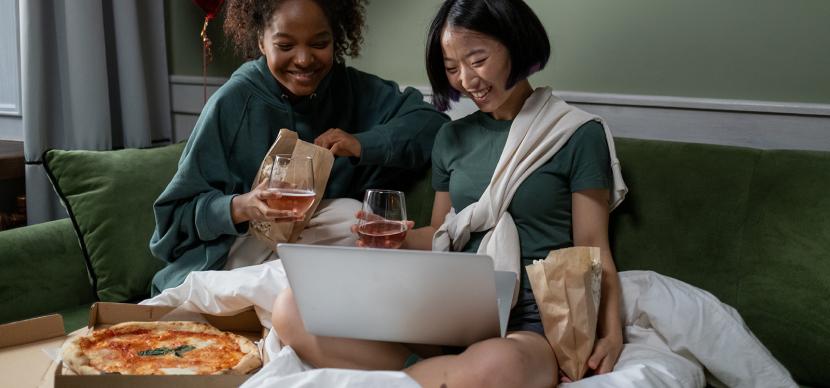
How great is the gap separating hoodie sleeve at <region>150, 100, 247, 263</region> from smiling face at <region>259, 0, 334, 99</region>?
0.57 ft

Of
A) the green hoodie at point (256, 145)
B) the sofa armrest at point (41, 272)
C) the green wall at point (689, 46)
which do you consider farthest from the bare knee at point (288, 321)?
the green wall at point (689, 46)

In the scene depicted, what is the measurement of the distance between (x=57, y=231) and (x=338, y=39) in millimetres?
894

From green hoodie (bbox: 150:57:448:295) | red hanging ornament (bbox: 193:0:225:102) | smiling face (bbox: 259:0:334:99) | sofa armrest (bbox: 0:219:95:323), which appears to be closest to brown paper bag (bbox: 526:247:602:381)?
green hoodie (bbox: 150:57:448:295)

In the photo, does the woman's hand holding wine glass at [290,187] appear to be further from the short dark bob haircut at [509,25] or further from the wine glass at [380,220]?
the short dark bob haircut at [509,25]

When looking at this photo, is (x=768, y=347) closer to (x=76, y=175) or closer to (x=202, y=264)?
(x=202, y=264)

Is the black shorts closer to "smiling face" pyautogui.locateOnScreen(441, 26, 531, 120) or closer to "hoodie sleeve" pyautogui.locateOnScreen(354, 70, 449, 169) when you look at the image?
"smiling face" pyautogui.locateOnScreen(441, 26, 531, 120)

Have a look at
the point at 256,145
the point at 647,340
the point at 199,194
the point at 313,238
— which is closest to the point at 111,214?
the point at 199,194

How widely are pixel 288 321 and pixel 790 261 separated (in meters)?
1.06

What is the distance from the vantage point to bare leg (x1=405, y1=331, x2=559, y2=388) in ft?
4.65

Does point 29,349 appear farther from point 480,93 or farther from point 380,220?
point 480,93

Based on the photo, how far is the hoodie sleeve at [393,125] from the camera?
210 centimetres

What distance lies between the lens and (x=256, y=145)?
6.83 ft

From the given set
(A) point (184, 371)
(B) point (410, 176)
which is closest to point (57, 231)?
(A) point (184, 371)

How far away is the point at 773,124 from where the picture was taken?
2127mm
